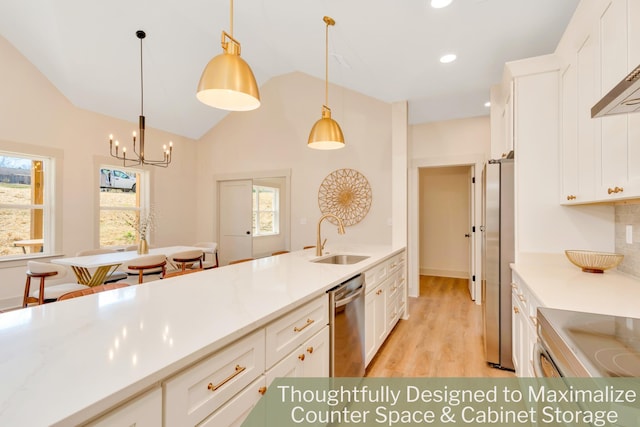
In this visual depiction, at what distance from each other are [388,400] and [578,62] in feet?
8.24

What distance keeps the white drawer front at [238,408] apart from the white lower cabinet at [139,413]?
0.18 m

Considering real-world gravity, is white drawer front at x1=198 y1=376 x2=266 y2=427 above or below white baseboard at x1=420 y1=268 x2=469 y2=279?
above

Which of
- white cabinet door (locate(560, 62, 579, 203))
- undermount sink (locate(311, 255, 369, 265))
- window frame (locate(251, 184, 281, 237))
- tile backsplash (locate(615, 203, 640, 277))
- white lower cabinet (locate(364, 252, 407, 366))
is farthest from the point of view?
window frame (locate(251, 184, 281, 237))

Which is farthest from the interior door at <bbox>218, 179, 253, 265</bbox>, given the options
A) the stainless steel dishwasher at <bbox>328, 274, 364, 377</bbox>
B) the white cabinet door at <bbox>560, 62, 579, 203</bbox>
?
the white cabinet door at <bbox>560, 62, 579, 203</bbox>

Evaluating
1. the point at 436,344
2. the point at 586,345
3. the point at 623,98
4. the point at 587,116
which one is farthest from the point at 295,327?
the point at 436,344

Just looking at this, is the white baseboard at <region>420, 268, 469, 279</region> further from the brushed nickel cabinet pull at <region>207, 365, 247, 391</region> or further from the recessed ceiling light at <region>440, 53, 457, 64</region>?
the brushed nickel cabinet pull at <region>207, 365, 247, 391</region>

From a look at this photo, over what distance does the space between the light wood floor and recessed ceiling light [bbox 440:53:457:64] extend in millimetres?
2776

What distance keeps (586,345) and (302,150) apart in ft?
15.6

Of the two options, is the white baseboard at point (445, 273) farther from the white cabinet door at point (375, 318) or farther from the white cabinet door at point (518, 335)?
the white cabinet door at point (518, 335)

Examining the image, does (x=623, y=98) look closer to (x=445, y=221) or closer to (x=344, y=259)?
(x=344, y=259)

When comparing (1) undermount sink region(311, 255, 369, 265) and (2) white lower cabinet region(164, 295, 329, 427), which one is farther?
(1) undermount sink region(311, 255, 369, 265)

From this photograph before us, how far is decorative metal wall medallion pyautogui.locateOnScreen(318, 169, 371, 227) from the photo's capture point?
15.8ft

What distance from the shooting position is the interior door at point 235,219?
592 cm

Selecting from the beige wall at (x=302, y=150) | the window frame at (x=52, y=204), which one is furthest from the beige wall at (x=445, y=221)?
the window frame at (x=52, y=204)
